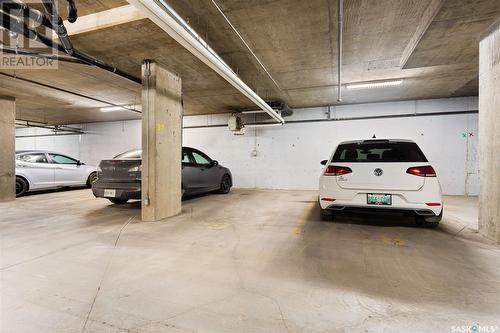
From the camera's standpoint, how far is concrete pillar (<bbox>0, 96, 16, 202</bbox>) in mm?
5428

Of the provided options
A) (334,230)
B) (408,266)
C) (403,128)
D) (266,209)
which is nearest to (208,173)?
(266,209)

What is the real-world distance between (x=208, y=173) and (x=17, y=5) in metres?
4.25

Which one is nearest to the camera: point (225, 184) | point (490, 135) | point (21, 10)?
point (21, 10)

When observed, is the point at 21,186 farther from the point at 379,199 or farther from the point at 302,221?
the point at 379,199

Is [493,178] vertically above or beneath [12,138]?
beneath

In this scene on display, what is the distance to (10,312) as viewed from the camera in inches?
52.8

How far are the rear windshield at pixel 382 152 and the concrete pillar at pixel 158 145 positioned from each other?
8.70 feet

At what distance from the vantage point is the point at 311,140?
7.55 metres

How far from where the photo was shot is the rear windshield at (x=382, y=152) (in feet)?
9.57

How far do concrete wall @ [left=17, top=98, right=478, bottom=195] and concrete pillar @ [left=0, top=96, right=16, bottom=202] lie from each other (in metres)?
3.90

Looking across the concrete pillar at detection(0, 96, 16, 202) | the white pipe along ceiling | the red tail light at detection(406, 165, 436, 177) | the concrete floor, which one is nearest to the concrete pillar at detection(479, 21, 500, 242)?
the concrete floor

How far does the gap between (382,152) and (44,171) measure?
830 cm

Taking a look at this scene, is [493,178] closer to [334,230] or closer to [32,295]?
[334,230]

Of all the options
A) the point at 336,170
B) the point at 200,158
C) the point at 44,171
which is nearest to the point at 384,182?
the point at 336,170
